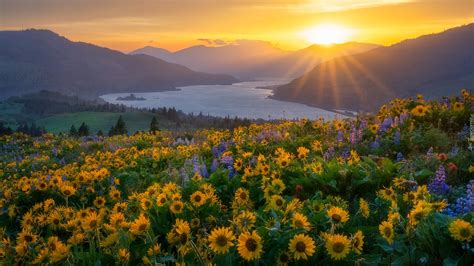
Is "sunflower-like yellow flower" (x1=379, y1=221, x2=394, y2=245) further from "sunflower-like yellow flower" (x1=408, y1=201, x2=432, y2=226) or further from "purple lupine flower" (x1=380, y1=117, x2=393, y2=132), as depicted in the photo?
"purple lupine flower" (x1=380, y1=117, x2=393, y2=132)

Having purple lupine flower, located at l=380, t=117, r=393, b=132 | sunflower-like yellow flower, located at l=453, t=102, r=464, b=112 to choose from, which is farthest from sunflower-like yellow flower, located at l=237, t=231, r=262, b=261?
sunflower-like yellow flower, located at l=453, t=102, r=464, b=112

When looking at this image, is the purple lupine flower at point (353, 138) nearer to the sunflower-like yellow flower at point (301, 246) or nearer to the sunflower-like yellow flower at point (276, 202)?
the sunflower-like yellow flower at point (276, 202)

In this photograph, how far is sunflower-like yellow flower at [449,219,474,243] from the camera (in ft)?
8.47

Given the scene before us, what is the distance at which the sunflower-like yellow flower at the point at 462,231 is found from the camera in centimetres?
258

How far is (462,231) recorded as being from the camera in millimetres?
2598

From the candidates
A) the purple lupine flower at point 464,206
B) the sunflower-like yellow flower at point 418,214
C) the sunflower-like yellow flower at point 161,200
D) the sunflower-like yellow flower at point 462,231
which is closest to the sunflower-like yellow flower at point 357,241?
the sunflower-like yellow flower at point 418,214

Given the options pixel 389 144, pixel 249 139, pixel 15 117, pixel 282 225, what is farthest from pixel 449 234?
pixel 15 117

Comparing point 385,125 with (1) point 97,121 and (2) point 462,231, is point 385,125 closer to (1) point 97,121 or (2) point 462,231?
(2) point 462,231

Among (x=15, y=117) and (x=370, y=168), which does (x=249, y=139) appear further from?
(x=15, y=117)

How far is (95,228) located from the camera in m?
3.34

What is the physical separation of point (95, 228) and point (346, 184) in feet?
10.1

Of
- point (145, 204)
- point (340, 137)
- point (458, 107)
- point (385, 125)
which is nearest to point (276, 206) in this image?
point (145, 204)

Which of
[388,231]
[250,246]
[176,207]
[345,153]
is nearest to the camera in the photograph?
[250,246]

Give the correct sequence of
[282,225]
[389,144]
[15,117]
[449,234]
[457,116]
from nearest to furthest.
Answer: [449,234], [282,225], [389,144], [457,116], [15,117]
